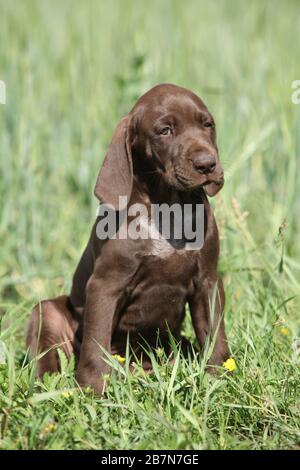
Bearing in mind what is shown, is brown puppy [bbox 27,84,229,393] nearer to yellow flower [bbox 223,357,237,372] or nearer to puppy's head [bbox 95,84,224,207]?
puppy's head [bbox 95,84,224,207]

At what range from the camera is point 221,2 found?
6.61 meters

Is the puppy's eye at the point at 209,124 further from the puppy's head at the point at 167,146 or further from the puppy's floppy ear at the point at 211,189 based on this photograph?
the puppy's floppy ear at the point at 211,189

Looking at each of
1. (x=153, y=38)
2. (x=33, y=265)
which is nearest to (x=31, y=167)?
(x=33, y=265)

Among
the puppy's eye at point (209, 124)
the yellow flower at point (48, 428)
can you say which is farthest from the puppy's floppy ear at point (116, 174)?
the yellow flower at point (48, 428)

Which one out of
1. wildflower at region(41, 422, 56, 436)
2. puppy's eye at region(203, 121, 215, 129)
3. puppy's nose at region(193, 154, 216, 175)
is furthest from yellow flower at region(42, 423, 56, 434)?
puppy's eye at region(203, 121, 215, 129)

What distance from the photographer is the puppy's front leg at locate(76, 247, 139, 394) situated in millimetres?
3088

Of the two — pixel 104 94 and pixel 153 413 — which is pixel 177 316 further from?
pixel 104 94

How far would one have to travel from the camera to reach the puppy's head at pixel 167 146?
2.92 meters

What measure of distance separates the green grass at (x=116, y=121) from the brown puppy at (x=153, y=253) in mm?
200

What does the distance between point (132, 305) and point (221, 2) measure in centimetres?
407

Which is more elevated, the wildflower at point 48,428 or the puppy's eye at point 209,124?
the puppy's eye at point 209,124

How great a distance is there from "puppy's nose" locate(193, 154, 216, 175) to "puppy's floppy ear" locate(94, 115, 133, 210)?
0.35 m

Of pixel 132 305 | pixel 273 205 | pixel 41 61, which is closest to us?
pixel 132 305

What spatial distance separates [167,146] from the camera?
9.91 feet
